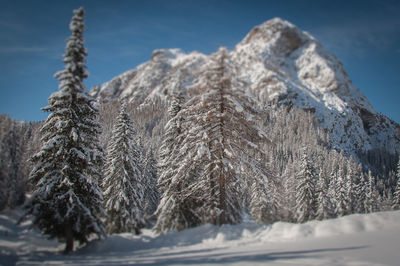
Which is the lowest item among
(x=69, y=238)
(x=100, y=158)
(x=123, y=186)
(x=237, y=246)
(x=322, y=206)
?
(x=322, y=206)

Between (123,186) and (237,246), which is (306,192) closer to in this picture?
(123,186)

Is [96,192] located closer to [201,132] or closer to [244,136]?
Answer: [201,132]

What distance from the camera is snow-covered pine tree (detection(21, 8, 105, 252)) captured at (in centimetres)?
1021

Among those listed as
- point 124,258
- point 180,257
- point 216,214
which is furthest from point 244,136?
point 124,258

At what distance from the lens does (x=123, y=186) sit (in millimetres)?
19203

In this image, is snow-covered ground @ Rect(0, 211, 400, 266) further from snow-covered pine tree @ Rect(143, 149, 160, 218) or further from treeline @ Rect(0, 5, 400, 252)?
snow-covered pine tree @ Rect(143, 149, 160, 218)

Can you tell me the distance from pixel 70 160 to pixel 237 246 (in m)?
8.13

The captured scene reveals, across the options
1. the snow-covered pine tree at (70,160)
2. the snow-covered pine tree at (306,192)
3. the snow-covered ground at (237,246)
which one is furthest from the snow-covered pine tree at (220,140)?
the snow-covered pine tree at (306,192)

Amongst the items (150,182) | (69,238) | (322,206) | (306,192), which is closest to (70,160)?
(69,238)

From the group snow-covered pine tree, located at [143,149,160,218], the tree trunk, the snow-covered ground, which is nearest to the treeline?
the tree trunk

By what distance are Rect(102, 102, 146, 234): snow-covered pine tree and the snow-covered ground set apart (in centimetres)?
816

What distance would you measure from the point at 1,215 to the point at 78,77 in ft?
20.1

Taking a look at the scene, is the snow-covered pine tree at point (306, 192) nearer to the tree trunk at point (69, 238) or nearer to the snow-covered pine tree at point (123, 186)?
the snow-covered pine tree at point (123, 186)

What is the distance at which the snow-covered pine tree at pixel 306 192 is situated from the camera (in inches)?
1191
